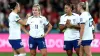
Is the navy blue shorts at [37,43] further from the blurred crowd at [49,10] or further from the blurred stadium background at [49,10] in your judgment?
the blurred crowd at [49,10]

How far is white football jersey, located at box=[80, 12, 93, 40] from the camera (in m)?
12.3

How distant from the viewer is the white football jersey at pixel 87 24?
40.4 feet

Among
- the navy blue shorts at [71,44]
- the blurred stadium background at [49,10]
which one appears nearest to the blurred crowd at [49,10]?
the blurred stadium background at [49,10]

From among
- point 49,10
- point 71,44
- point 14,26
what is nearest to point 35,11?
point 14,26

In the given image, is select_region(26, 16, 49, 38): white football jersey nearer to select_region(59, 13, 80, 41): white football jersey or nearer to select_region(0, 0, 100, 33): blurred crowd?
select_region(59, 13, 80, 41): white football jersey

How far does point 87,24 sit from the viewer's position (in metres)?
12.4

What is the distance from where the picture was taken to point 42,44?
13.0 metres

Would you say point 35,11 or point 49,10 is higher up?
point 49,10

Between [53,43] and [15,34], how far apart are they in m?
5.66

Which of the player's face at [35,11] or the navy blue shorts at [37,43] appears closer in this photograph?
the player's face at [35,11]

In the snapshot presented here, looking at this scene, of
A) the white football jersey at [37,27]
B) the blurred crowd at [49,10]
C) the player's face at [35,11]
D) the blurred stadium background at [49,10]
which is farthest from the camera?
the blurred crowd at [49,10]

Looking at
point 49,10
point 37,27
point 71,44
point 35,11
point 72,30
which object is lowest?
point 71,44

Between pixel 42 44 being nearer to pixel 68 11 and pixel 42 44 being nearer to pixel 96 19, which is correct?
pixel 68 11

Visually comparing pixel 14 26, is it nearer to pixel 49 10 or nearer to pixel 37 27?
pixel 37 27
